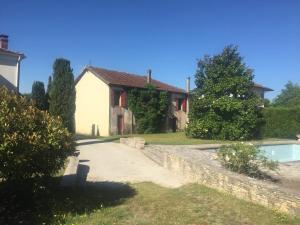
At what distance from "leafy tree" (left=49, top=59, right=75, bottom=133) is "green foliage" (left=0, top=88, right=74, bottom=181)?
61.5ft

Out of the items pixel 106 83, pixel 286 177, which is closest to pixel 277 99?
pixel 106 83

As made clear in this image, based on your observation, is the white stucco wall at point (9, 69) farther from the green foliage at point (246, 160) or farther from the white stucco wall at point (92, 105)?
the green foliage at point (246, 160)

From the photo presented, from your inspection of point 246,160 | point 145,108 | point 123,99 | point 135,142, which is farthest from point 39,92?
point 246,160

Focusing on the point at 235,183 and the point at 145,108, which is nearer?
the point at 235,183

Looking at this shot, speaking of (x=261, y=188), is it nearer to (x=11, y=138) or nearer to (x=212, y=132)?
(x=11, y=138)

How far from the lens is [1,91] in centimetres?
896

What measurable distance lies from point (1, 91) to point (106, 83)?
28.1 metres

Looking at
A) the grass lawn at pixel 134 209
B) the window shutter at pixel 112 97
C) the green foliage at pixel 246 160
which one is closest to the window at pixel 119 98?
the window shutter at pixel 112 97

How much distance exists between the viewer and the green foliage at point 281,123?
35.1 meters

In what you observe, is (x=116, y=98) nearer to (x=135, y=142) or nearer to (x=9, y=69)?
(x=9, y=69)

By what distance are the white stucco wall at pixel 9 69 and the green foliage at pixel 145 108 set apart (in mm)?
12339

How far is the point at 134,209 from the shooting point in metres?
9.93

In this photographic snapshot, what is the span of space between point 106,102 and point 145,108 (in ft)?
14.2

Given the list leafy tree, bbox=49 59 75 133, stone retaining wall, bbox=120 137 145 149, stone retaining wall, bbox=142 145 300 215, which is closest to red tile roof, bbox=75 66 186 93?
leafy tree, bbox=49 59 75 133
